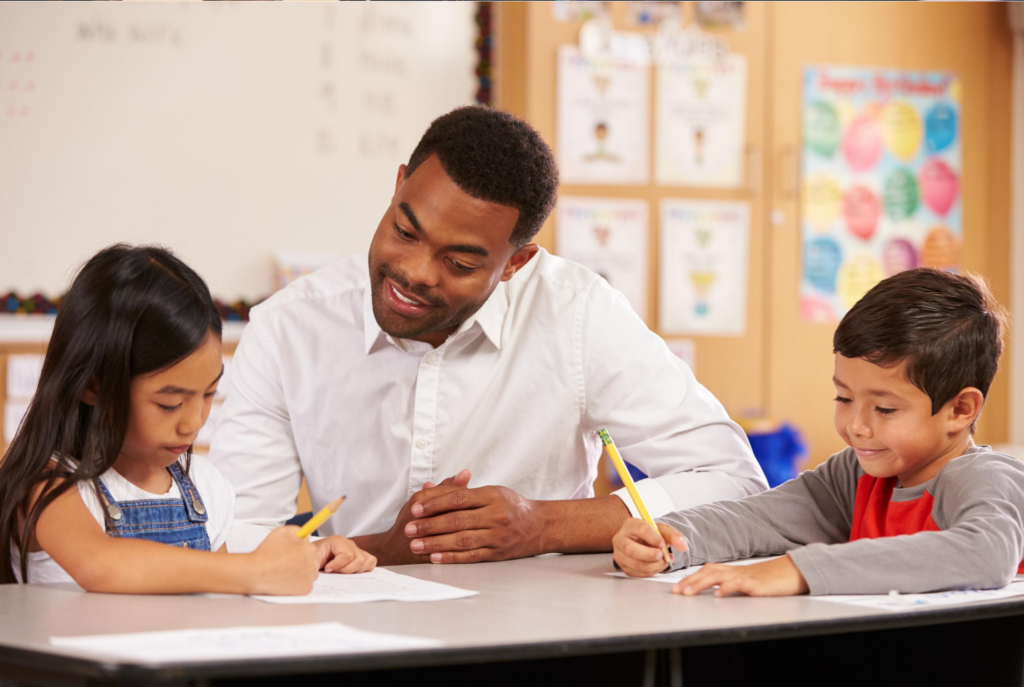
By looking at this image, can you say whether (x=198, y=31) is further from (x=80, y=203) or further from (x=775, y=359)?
(x=775, y=359)

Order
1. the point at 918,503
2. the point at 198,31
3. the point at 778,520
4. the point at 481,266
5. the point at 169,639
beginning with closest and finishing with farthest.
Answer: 1. the point at 169,639
2. the point at 918,503
3. the point at 778,520
4. the point at 481,266
5. the point at 198,31

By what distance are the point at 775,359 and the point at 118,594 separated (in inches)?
102

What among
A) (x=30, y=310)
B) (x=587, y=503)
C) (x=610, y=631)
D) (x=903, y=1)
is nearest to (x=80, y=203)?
(x=30, y=310)

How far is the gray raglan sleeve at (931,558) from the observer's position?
1009mm

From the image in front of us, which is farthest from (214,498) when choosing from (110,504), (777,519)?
(777,519)

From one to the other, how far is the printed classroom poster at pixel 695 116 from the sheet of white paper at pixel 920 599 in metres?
2.28

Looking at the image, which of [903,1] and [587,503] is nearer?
[587,503]

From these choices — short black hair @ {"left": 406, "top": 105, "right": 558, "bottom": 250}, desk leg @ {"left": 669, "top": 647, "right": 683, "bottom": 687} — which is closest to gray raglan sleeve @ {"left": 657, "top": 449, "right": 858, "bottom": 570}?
desk leg @ {"left": 669, "top": 647, "right": 683, "bottom": 687}

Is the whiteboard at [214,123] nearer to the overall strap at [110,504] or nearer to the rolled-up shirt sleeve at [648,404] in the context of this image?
the rolled-up shirt sleeve at [648,404]

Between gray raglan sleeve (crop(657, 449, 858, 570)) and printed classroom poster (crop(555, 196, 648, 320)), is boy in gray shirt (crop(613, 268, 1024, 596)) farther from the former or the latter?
printed classroom poster (crop(555, 196, 648, 320))

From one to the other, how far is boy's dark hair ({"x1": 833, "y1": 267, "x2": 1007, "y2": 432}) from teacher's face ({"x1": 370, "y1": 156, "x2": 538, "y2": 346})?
0.47m

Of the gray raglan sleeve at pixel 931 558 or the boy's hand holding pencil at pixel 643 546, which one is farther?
the boy's hand holding pencil at pixel 643 546

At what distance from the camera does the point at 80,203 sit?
2.68m

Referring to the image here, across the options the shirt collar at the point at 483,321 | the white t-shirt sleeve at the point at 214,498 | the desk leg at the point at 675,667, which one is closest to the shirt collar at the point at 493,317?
the shirt collar at the point at 483,321
